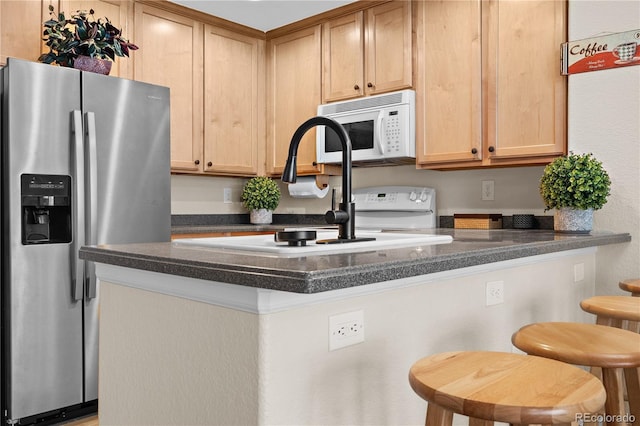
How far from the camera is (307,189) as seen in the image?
13.7 ft

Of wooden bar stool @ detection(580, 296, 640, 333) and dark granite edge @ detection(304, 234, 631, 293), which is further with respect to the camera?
wooden bar stool @ detection(580, 296, 640, 333)

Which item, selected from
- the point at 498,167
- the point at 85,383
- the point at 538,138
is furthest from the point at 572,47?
the point at 85,383

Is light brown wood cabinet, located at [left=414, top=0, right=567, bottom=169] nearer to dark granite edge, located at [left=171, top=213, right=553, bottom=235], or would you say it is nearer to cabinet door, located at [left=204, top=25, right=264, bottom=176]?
dark granite edge, located at [left=171, top=213, right=553, bottom=235]

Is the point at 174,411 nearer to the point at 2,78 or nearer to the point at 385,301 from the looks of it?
the point at 385,301

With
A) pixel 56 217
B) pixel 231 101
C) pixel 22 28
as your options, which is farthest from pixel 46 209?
pixel 231 101

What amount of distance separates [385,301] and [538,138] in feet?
6.12

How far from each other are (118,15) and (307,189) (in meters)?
1.78

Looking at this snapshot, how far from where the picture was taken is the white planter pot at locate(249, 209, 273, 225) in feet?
14.2

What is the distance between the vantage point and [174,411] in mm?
1321

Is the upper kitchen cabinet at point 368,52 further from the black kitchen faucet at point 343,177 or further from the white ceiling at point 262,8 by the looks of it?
the black kitchen faucet at point 343,177

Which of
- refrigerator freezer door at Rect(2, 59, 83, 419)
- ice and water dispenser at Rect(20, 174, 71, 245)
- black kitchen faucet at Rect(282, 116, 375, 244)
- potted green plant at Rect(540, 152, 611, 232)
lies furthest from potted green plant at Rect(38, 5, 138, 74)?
potted green plant at Rect(540, 152, 611, 232)

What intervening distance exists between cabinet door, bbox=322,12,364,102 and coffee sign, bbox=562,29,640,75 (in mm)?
1414

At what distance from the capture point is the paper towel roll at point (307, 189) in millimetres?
4148

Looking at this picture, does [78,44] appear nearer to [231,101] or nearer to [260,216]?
[231,101]
